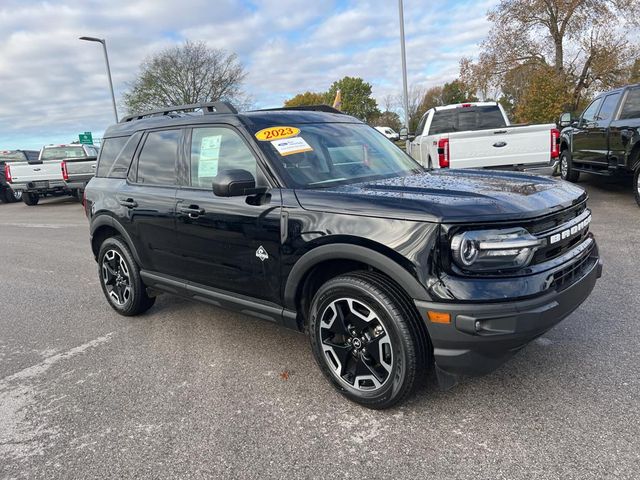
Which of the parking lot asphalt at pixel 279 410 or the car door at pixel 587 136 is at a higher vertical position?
the car door at pixel 587 136

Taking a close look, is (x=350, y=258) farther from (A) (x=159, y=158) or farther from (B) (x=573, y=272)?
(A) (x=159, y=158)

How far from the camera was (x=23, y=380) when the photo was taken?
363cm

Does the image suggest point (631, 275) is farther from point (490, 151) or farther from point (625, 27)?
point (625, 27)

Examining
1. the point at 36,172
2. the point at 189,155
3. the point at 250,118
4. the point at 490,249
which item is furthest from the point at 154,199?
the point at 36,172

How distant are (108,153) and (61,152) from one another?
48.7ft

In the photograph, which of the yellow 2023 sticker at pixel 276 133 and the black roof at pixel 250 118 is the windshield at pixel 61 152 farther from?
the yellow 2023 sticker at pixel 276 133

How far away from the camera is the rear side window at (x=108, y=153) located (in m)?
Result: 4.76

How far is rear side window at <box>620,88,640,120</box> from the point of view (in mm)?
7863

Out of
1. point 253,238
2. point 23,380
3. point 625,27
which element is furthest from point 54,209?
point 625,27

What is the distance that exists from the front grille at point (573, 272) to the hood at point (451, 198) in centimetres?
33

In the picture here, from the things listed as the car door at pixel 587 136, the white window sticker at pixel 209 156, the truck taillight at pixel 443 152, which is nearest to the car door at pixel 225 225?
the white window sticker at pixel 209 156

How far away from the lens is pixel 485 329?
95.4 inches

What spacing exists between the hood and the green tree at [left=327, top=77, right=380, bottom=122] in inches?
3511

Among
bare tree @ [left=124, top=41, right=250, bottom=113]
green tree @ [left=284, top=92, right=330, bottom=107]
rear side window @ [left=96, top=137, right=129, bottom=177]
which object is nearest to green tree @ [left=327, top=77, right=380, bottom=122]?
green tree @ [left=284, top=92, right=330, bottom=107]
